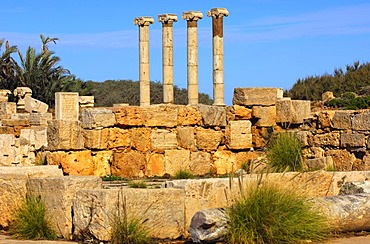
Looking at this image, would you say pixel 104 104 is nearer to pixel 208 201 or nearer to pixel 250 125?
pixel 250 125

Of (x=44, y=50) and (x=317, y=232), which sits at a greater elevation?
(x=44, y=50)

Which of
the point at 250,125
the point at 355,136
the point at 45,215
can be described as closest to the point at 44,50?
the point at 250,125

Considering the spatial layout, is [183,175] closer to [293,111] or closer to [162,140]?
[162,140]

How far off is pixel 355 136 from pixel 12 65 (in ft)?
115

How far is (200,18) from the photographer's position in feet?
122

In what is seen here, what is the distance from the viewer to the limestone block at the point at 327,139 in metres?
16.3

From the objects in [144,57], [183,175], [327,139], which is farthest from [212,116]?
[144,57]

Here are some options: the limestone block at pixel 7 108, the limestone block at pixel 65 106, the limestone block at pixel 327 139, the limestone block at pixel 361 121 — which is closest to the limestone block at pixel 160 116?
the limestone block at pixel 327 139

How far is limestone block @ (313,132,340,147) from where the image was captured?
53.4 feet

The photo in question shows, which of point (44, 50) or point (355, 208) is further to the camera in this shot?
point (44, 50)

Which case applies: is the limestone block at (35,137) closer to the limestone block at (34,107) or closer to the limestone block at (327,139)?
the limestone block at (327,139)

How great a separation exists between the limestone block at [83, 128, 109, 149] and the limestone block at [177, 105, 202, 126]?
1883mm

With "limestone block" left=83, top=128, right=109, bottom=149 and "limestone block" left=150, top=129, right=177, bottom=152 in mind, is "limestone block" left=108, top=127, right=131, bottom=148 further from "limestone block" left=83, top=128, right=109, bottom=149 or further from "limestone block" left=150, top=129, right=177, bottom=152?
"limestone block" left=150, top=129, right=177, bottom=152

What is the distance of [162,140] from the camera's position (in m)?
18.7
